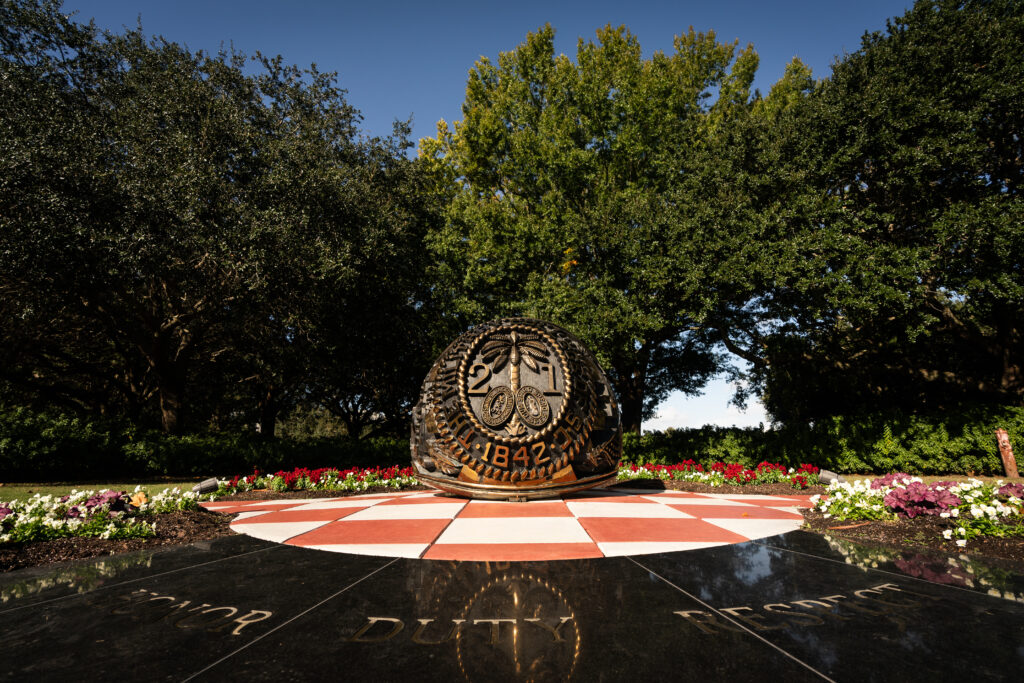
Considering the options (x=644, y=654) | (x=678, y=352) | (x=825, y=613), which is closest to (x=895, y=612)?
(x=825, y=613)

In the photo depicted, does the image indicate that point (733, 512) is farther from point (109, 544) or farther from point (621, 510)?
point (109, 544)

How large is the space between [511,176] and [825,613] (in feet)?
64.7

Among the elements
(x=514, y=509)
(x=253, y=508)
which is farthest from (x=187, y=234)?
(x=514, y=509)

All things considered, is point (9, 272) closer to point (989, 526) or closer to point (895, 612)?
point (895, 612)

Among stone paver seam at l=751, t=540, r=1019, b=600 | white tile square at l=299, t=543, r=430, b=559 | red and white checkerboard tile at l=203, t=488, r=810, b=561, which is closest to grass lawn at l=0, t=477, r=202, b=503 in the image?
red and white checkerboard tile at l=203, t=488, r=810, b=561

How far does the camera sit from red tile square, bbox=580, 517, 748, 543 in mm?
4777

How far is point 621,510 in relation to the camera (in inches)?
255

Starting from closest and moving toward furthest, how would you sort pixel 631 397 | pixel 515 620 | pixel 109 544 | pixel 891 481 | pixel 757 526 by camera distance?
pixel 515 620, pixel 109 544, pixel 757 526, pixel 891 481, pixel 631 397

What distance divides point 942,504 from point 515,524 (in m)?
4.69

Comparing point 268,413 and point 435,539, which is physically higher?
point 268,413

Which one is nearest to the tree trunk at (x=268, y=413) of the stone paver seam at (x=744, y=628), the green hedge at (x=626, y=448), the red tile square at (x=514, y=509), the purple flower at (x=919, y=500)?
the green hedge at (x=626, y=448)

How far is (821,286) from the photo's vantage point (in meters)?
12.8

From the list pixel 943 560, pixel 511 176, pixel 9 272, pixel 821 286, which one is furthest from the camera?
pixel 511 176

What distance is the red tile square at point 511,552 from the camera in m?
4.11
